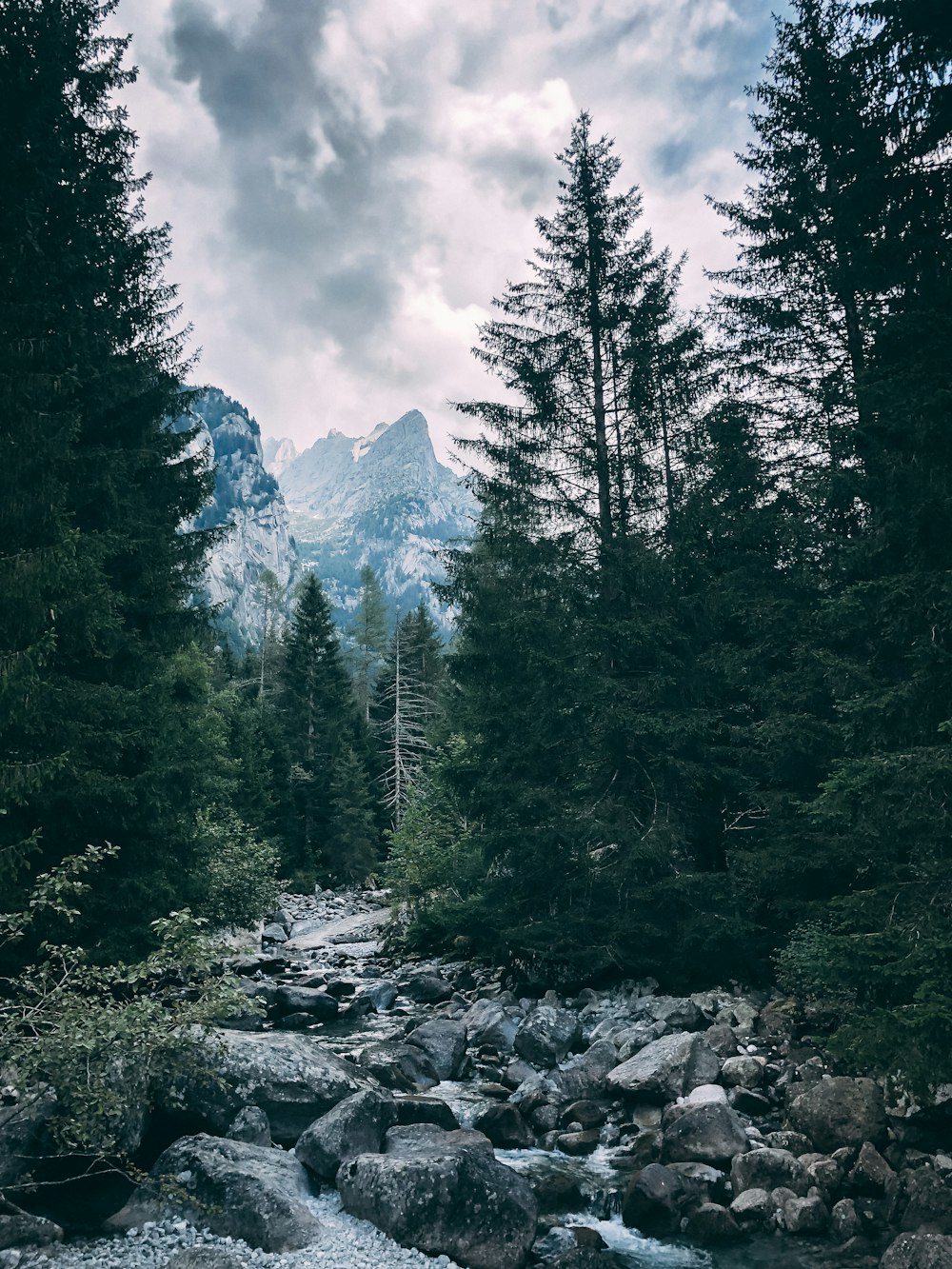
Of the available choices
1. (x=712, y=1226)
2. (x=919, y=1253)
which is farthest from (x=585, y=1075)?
(x=919, y=1253)

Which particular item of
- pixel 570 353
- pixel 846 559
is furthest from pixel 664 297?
pixel 846 559

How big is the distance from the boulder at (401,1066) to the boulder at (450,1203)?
3.60 m

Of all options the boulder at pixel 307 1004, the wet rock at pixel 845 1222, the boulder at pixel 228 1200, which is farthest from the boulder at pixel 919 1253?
the boulder at pixel 307 1004

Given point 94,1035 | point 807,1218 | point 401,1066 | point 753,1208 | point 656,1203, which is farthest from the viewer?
point 401,1066

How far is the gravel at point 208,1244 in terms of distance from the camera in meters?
5.97

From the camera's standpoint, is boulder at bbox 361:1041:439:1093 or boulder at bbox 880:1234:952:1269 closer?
boulder at bbox 880:1234:952:1269

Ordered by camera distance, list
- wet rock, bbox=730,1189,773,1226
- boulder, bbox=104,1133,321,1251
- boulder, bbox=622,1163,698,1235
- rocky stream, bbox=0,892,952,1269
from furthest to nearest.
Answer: boulder, bbox=622,1163,698,1235
wet rock, bbox=730,1189,773,1226
boulder, bbox=104,1133,321,1251
rocky stream, bbox=0,892,952,1269

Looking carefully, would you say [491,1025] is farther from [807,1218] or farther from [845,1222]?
[845,1222]

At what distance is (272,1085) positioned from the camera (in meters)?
9.23

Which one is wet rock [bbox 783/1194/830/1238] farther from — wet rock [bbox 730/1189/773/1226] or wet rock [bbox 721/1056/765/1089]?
wet rock [bbox 721/1056/765/1089]

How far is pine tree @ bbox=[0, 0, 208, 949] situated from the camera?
374 inches

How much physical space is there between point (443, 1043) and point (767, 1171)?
6348mm

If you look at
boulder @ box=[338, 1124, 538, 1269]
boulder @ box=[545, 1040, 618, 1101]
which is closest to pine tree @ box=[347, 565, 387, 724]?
boulder @ box=[545, 1040, 618, 1101]

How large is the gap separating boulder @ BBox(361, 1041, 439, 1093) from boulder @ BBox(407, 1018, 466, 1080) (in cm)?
14
